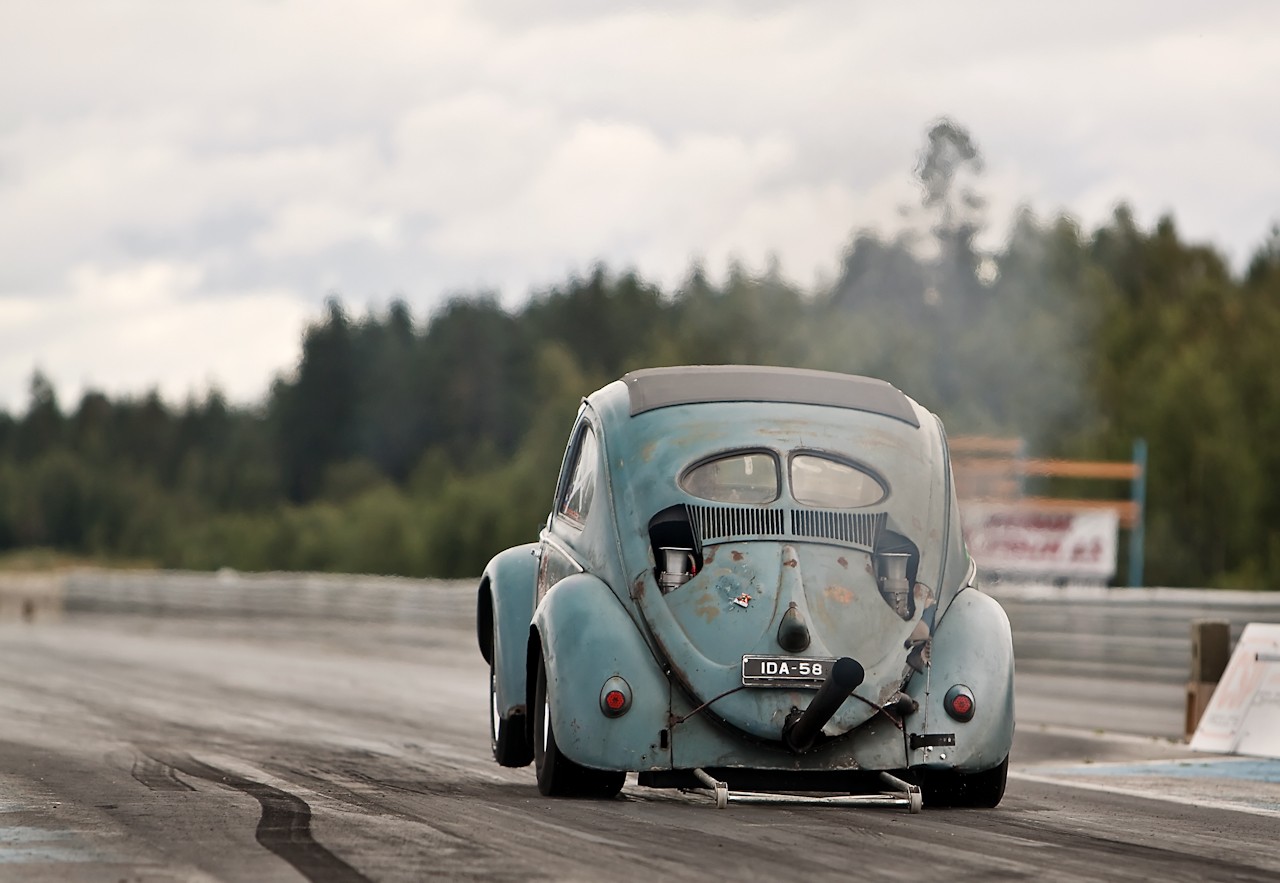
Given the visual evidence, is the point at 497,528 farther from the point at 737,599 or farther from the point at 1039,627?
the point at 737,599

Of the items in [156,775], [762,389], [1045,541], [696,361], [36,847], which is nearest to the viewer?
[36,847]

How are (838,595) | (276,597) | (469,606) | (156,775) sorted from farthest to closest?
1. (276,597)
2. (469,606)
3. (156,775)
4. (838,595)

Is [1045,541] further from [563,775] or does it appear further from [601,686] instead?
[601,686]

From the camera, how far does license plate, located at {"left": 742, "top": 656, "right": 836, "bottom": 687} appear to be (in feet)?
27.5

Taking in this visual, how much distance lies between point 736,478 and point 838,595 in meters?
0.73

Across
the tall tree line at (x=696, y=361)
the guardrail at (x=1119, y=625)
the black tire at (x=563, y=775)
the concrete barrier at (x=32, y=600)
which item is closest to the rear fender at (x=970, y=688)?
the black tire at (x=563, y=775)

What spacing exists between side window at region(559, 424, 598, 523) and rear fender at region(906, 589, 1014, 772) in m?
1.68

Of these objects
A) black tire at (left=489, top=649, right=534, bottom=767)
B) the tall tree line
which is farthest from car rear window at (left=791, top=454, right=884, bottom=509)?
the tall tree line

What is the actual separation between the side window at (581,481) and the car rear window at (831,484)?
3.10 ft

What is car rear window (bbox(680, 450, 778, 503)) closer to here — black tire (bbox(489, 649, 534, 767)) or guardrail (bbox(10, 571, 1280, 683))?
black tire (bbox(489, 649, 534, 767))

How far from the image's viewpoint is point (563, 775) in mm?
8805

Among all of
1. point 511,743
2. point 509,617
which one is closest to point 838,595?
point 509,617

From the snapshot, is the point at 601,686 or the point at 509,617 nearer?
the point at 601,686

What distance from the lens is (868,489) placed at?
29.7 ft
